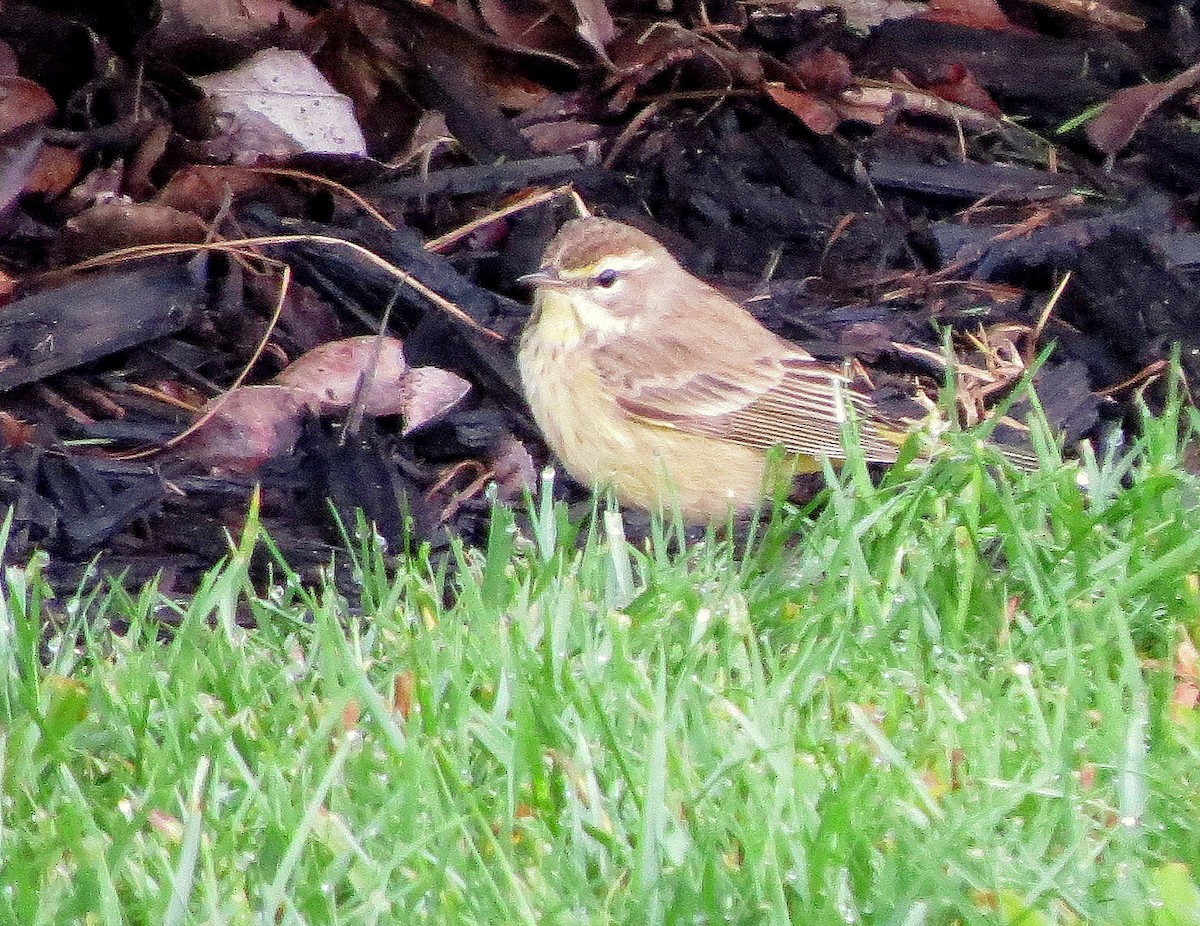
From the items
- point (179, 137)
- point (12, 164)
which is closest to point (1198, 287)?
point (179, 137)

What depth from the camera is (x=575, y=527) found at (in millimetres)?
4805

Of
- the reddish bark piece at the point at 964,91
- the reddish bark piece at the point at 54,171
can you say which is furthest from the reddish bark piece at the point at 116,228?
the reddish bark piece at the point at 964,91

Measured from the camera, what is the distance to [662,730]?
3.47m

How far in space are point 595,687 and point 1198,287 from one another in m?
4.19

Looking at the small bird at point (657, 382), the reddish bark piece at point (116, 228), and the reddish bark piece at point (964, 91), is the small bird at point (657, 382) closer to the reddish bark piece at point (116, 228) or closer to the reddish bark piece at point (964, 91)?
the reddish bark piece at point (116, 228)

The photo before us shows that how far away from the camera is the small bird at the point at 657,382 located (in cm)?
629

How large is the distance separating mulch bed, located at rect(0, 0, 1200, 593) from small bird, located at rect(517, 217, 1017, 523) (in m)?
0.26

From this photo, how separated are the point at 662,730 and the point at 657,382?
3.12m

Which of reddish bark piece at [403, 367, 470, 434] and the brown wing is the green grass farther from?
the brown wing

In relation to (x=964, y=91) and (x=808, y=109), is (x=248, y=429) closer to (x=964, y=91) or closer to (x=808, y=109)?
(x=808, y=109)

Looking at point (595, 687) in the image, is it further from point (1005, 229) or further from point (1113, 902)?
point (1005, 229)

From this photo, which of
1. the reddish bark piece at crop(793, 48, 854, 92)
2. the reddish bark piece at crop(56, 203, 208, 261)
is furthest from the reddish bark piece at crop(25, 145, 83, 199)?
the reddish bark piece at crop(793, 48, 854, 92)

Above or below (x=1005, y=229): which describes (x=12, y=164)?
above

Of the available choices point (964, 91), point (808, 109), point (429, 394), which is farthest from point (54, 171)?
point (964, 91)
